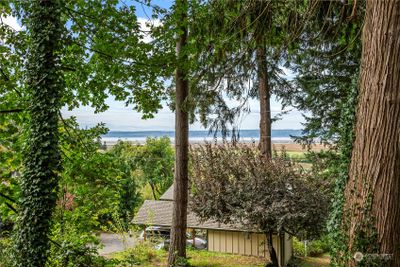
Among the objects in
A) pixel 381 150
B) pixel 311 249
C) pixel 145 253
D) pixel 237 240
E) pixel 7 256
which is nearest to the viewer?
pixel 381 150

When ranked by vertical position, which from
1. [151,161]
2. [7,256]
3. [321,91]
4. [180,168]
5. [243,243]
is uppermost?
[321,91]

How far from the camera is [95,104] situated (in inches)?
255

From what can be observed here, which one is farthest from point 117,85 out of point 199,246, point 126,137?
point 126,137

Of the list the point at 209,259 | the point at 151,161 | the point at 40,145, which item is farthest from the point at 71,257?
the point at 151,161

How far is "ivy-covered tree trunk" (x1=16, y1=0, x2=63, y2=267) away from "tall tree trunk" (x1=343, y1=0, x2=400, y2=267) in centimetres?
361

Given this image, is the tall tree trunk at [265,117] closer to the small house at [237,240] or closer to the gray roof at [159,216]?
the small house at [237,240]

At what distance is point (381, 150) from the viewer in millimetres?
3768

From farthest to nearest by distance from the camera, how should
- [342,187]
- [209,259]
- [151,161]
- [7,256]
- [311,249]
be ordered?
[151,161] → [311,249] → [209,259] → [7,256] → [342,187]

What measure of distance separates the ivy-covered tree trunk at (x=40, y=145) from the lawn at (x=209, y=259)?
5.07m

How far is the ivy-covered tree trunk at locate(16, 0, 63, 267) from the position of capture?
4.34m

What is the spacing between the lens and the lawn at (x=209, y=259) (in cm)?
955

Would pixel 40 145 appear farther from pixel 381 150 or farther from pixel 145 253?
pixel 145 253

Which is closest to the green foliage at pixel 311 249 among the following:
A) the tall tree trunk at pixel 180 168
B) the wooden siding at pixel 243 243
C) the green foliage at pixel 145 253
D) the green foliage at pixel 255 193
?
the wooden siding at pixel 243 243

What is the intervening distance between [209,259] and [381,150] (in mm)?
7506
